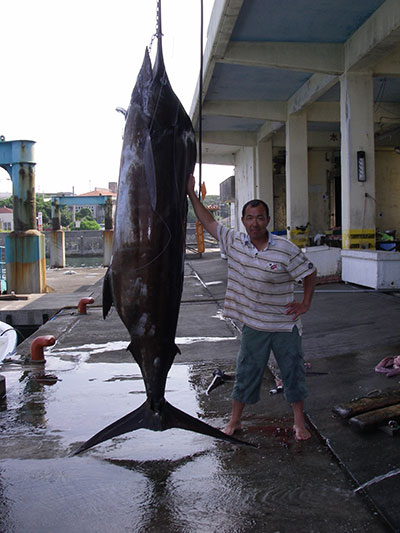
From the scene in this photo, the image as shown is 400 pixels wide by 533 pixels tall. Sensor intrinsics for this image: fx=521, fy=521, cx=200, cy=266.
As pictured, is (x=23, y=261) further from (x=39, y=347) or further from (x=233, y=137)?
(x=39, y=347)

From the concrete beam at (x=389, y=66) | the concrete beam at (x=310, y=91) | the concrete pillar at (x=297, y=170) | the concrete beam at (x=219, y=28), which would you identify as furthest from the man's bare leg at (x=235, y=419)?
the concrete pillar at (x=297, y=170)

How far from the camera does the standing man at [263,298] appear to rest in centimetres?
352

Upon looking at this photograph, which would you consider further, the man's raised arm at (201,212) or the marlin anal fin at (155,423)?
the man's raised arm at (201,212)

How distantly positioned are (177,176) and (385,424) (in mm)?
2239

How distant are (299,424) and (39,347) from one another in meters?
3.65

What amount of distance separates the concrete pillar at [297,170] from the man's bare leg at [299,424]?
13595mm

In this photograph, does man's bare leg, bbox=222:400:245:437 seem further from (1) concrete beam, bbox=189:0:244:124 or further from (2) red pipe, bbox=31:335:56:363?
(1) concrete beam, bbox=189:0:244:124

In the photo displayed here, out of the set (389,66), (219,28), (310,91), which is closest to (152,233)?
(219,28)

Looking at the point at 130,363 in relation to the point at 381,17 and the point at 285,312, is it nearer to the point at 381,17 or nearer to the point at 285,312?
the point at 285,312

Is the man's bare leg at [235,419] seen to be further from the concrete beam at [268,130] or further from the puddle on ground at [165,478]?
the concrete beam at [268,130]

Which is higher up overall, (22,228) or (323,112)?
(323,112)

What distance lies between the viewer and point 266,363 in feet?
11.9

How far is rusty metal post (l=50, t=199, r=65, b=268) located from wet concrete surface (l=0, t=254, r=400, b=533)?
886 inches

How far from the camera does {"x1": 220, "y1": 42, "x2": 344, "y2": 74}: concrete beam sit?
12242 millimetres
